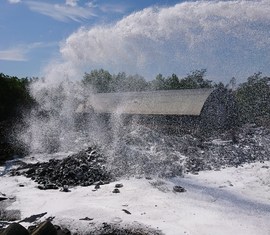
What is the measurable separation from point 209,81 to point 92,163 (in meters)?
45.6

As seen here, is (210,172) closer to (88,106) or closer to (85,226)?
(85,226)

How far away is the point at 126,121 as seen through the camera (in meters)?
28.9

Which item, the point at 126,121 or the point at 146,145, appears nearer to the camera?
the point at 146,145

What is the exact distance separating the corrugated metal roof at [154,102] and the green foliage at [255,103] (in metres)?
5.45

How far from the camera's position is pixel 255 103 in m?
35.8

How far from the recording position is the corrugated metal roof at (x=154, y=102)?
25.8 m

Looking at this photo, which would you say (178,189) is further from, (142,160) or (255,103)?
(255,103)

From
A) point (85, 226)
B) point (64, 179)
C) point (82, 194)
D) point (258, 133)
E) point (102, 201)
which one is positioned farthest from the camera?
point (258, 133)

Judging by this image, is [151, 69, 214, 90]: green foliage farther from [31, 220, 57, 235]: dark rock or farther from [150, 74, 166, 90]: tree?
[31, 220, 57, 235]: dark rock

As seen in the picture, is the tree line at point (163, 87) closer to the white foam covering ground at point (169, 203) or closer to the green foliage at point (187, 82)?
the green foliage at point (187, 82)

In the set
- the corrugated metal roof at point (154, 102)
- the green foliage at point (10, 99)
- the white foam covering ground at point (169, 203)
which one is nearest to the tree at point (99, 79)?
the corrugated metal roof at point (154, 102)

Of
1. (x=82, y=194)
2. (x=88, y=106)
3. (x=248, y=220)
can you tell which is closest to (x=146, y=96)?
(x=88, y=106)

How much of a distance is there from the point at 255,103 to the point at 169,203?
28.0 meters

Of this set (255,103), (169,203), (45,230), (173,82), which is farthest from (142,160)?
(173,82)
